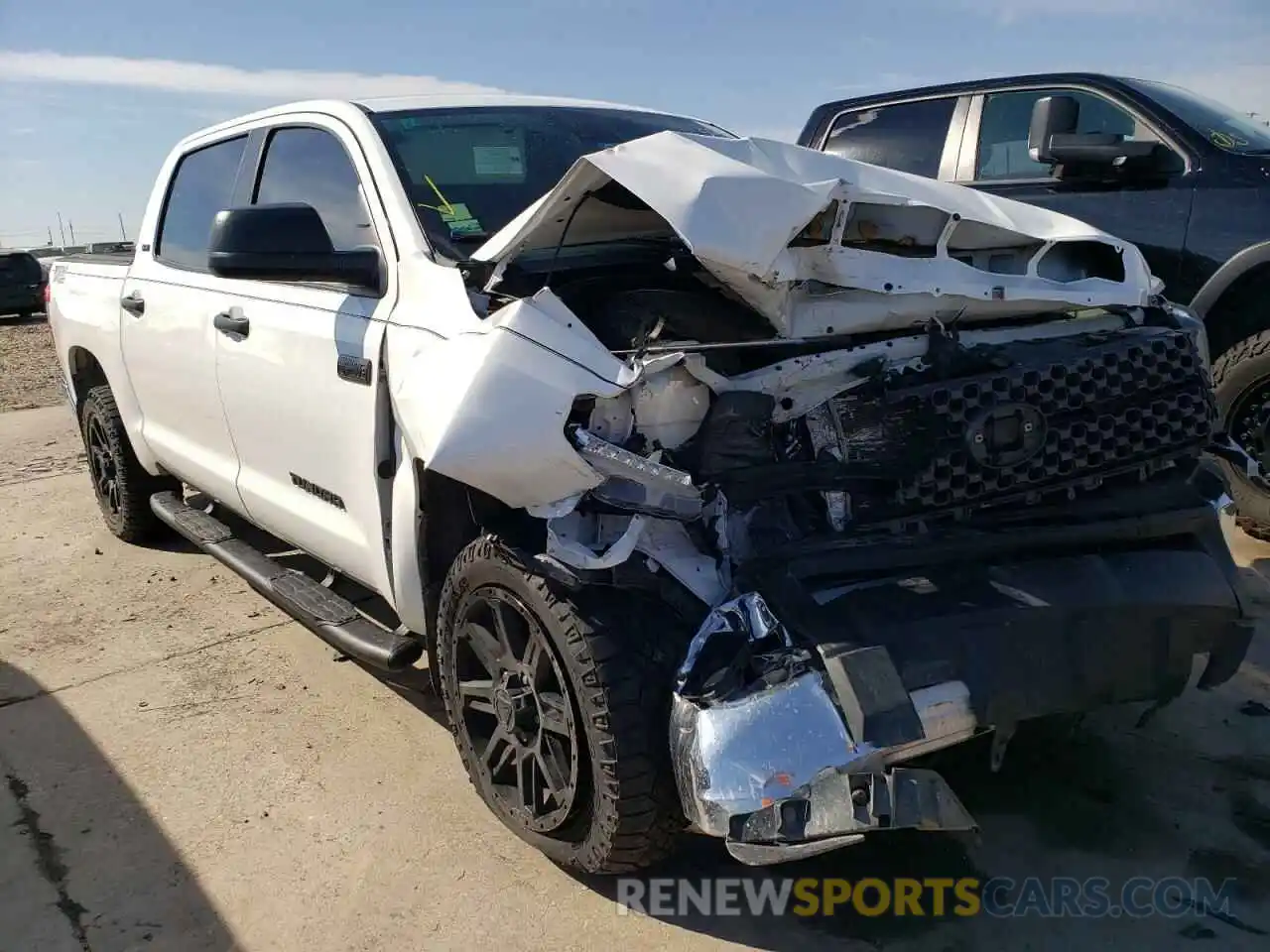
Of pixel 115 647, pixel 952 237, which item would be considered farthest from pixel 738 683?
pixel 115 647

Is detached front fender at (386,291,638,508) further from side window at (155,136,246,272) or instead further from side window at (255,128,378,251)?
side window at (155,136,246,272)

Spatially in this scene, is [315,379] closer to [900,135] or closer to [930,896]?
[930,896]

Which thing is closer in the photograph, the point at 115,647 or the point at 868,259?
the point at 868,259

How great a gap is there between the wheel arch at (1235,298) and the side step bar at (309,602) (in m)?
3.60

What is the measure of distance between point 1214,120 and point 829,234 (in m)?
3.48

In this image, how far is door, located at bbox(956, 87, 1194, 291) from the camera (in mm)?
4707

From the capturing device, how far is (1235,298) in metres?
4.56

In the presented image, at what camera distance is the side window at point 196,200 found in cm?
425

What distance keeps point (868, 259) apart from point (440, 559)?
137cm

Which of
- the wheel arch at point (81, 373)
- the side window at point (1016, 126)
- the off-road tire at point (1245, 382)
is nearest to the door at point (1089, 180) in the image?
the side window at point (1016, 126)

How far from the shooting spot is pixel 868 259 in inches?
99.5

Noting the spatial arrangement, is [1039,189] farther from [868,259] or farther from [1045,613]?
[1045,613]

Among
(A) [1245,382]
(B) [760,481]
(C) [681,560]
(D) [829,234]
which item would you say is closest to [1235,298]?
(A) [1245,382]

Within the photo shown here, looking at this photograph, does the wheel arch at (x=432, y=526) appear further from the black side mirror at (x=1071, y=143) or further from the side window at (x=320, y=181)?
the black side mirror at (x=1071, y=143)
